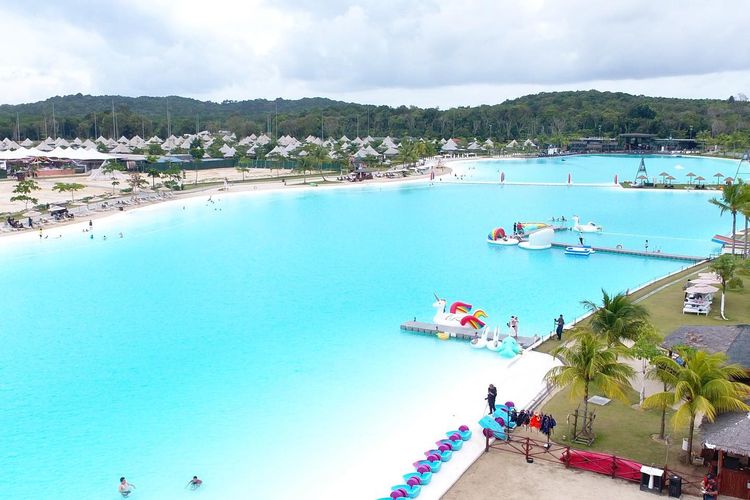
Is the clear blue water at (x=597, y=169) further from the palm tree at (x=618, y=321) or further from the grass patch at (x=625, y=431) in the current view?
the grass patch at (x=625, y=431)

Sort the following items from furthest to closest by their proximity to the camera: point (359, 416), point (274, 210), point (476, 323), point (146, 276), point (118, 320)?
point (274, 210)
point (146, 276)
point (118, 320)
point (476, 323)
point (359, 416)

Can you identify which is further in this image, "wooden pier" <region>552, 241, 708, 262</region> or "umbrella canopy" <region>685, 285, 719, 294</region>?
"wooden pier" <region>552, 241, 708, 262</region>

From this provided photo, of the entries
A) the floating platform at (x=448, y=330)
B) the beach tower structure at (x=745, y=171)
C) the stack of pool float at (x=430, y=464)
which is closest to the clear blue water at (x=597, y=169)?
the beach tower structure at (x=745, y=171)

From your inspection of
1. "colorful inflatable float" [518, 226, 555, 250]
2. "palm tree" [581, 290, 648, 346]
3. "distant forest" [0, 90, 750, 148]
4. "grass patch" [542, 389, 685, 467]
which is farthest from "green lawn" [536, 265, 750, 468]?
"distant forest" [0, 90, 750, 148]

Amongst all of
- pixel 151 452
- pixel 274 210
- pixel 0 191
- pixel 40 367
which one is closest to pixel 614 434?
pixel 151 452

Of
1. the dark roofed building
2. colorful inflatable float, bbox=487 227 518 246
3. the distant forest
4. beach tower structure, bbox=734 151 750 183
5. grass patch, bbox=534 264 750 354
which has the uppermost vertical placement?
the distant forest

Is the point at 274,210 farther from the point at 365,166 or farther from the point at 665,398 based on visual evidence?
the point at 665,398

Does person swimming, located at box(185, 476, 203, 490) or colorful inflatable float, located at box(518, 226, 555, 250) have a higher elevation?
colorful inflatable float, located at box(518, 226, 555, 250)

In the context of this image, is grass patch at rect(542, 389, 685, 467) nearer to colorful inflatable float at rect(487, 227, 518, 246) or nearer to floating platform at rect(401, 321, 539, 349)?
floating platform at rect(401, 321, 539, 349)
